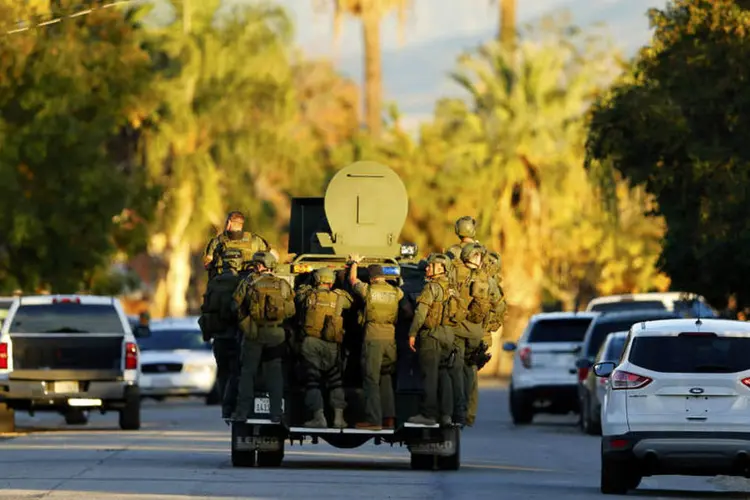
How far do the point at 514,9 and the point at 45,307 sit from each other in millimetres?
39727

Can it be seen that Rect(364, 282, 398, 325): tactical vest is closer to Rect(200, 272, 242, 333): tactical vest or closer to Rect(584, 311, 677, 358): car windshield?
Rect(200, 272, 242, 333): tactical vest

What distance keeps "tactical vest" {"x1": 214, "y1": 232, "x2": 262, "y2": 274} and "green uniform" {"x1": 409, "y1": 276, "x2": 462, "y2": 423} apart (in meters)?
2.25

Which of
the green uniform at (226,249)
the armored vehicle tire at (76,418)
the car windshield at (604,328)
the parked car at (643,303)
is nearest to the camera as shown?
the green uniform at (226,249)

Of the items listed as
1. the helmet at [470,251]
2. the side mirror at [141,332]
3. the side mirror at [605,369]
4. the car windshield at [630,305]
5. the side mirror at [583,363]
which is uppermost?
the helmet at [470,251]

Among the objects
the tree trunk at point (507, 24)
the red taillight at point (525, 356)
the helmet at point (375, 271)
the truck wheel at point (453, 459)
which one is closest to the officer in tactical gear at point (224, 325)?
the helmet at point (375, 271)

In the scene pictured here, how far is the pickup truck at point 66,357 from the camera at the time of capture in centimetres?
3003

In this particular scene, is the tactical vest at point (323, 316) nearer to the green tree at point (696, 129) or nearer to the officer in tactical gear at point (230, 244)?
the officer in tactical gear at point (230, 244)

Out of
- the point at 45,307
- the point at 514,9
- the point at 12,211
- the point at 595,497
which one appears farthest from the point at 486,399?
the point at 595,497

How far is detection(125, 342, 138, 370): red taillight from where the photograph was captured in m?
30.7

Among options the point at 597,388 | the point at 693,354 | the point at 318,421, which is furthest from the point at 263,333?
the point at 597,388

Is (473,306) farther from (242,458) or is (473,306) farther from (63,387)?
(63,387)

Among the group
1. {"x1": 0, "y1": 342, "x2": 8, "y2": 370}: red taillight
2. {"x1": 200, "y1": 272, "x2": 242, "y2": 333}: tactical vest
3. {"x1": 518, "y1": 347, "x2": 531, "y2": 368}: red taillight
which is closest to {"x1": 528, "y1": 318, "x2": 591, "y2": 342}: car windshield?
{"x1": 518, "y1": 347, "x2": 531, "y2": 368}: red taillight

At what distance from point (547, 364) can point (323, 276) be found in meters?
13.0

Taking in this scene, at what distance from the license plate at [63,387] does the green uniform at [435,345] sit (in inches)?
371
